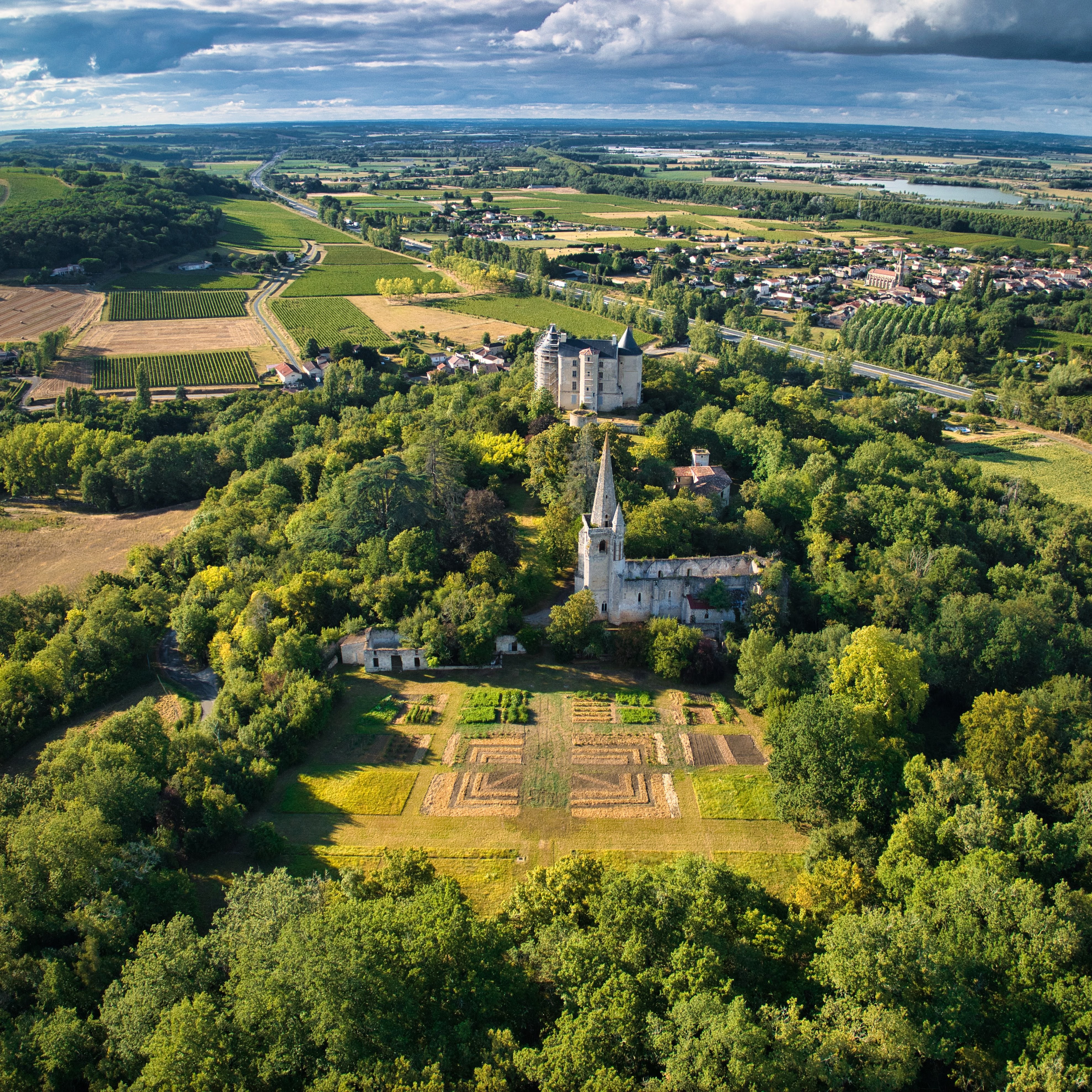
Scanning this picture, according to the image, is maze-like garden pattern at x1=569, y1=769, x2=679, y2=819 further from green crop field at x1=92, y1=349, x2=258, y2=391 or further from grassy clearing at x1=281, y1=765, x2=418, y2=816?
green crop field at x1=92, y1=349, x2=258, y2=391

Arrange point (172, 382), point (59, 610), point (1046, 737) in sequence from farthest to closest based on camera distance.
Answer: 1. point (172, 382)
2. point (59, 610)
3. point (1046, 737)

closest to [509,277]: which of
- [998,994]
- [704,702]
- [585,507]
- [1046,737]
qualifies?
[585,507]

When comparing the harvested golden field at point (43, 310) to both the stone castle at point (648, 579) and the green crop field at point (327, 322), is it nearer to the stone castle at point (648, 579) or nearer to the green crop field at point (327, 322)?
the green crop field at point (327, 322)

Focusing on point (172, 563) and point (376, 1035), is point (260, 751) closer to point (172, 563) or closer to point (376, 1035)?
point (376, 1035)

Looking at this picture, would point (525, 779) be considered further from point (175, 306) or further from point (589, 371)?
point (175, 306)

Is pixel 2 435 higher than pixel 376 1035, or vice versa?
pixel 2 435

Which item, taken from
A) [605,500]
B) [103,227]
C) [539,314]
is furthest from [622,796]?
[103,227]

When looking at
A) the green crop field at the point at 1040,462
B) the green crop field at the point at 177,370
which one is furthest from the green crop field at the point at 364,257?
the green crop field at the point at 1040,462
